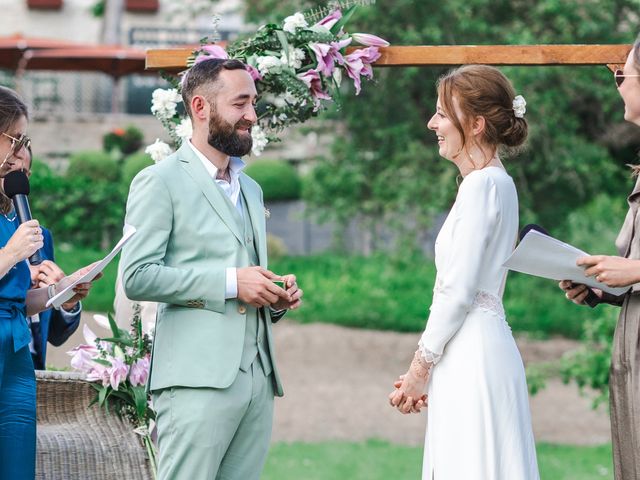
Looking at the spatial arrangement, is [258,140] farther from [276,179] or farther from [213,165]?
[276,179]

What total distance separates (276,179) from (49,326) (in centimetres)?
1347

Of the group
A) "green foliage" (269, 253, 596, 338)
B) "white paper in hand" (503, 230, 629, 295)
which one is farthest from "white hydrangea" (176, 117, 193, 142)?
"green foliage" (269, 253, 596, 338)

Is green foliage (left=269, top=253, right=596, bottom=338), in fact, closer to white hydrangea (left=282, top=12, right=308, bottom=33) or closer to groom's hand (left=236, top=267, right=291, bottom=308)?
white hydrangea (left=282, top=12, right=308, bottom=33)

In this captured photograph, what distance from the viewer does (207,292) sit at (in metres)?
3.79

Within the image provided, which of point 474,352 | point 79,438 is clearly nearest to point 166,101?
point 79,438

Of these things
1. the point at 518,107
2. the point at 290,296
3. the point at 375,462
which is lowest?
the point at 375,462

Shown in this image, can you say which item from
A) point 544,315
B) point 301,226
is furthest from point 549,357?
point 301,226

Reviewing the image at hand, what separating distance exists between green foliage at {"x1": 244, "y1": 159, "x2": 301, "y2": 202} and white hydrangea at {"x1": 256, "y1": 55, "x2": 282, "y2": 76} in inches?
521

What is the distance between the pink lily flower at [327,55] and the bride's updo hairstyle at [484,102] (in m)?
0.89

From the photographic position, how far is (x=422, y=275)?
47.1 feet

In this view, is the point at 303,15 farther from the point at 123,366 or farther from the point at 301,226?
the point at 301,226

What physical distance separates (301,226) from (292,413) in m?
7.42

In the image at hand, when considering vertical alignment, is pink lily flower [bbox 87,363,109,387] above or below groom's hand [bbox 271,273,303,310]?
below

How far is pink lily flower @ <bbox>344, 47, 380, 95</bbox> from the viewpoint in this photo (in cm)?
486
